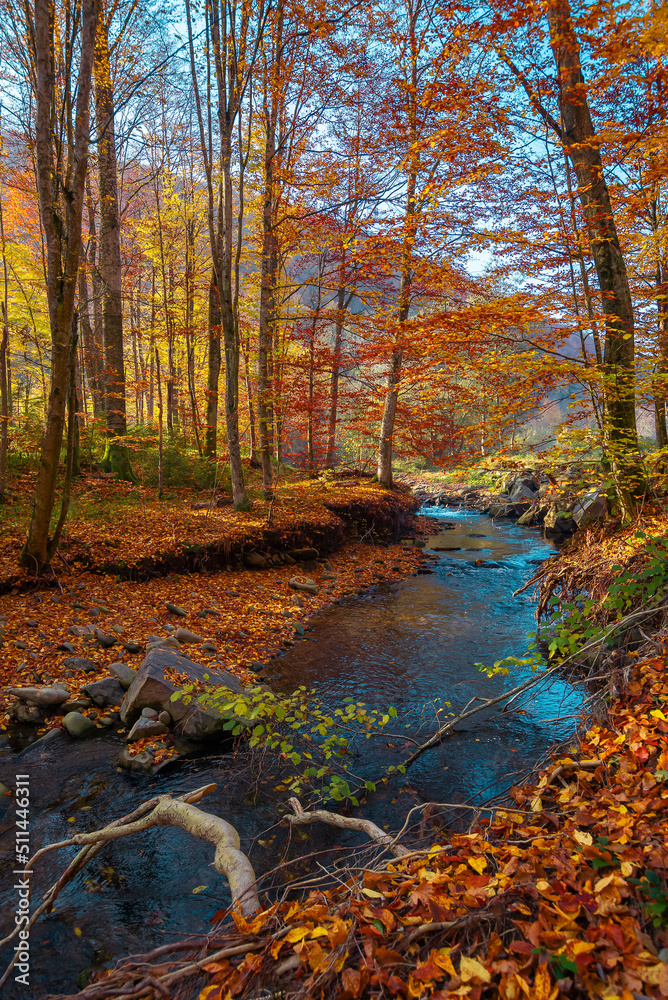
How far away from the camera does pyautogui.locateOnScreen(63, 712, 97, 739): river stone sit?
14.8 feet

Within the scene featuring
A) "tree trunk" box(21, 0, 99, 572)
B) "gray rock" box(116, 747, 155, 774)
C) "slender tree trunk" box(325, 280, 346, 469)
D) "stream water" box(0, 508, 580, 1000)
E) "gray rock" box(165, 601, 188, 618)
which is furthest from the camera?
"slender tree trunk" box(325, 280, 346, 469)

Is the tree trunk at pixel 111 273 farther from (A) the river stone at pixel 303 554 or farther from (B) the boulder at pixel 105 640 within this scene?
(B) the boulder at pixel 105 640

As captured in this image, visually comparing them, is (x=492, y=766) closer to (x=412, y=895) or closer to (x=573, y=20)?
(x=412, y=895)

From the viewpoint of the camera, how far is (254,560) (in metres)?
9.04

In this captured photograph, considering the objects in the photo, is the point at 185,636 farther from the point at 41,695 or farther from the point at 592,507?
the point at 592,507

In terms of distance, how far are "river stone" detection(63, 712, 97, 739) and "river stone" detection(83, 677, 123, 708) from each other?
0.30 meters

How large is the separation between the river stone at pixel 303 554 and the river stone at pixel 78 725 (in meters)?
5.53

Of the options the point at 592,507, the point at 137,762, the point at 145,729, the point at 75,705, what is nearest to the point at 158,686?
the point at 145,729

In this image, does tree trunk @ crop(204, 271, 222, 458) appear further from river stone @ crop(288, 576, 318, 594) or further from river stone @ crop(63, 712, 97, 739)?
river stone @ crop(63, 712, 97, 739)

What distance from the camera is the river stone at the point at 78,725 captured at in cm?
452

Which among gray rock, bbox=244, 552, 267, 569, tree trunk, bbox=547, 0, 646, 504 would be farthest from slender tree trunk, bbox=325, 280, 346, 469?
tree trunk, bbox=547, 0, 646, 504

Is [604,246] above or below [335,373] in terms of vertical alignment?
above

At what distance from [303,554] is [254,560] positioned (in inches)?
50.9

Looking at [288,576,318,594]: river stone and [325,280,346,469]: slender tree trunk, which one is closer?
[288,576,318,594]: river stone
